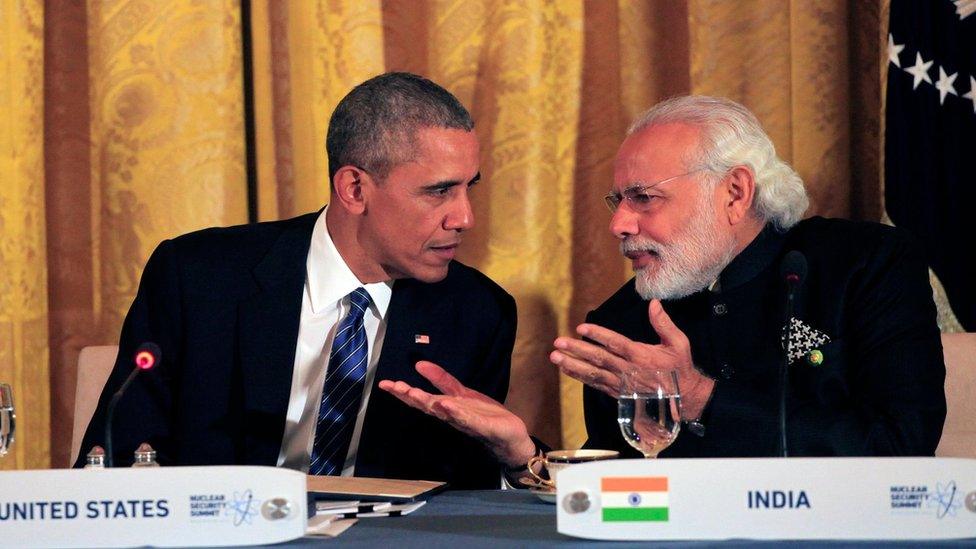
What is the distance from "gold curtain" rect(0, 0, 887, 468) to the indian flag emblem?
1.80 metres

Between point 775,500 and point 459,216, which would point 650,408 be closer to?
point 775,500

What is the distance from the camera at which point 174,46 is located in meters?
3.42

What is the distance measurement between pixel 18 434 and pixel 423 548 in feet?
7.24

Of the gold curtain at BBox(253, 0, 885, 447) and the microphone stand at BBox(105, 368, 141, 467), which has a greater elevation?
the gold curtain at BBox(253, 0, 885, 447)

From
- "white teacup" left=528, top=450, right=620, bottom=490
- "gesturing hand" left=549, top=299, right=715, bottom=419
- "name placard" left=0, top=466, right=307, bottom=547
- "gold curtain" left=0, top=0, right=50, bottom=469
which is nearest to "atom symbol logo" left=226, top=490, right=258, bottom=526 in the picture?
"name placard" left=0, top=466, right=307, bottom=547

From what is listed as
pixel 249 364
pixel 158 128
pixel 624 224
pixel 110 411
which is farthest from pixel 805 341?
pixel 158 128

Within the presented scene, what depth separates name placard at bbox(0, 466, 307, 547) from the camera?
1.67 m

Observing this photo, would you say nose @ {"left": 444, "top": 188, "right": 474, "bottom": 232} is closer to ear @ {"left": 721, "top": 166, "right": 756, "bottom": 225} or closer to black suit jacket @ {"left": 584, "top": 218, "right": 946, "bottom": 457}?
black suit jacket @ {"left": 584, "top": 218, "right": 946, "bottom": 457}

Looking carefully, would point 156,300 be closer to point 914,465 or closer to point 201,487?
point 201,487

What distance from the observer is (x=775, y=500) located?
5.33ft

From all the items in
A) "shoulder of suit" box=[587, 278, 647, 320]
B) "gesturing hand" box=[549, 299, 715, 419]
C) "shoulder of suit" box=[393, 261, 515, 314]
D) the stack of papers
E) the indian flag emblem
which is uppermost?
"shoulder of suit" box=[393, 261, 515, 314]

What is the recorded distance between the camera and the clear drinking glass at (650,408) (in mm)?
1959

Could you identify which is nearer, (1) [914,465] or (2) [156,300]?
(1) [914,465]

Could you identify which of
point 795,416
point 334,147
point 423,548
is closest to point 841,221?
point 795,416
